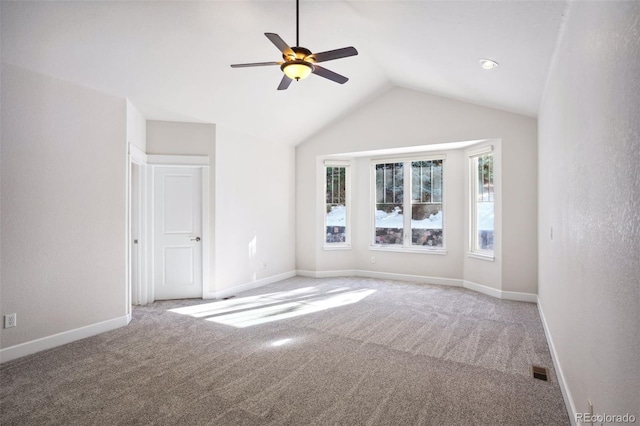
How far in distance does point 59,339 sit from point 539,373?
4515mm

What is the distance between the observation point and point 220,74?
173 inches

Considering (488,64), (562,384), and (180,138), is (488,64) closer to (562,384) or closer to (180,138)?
(562,384)

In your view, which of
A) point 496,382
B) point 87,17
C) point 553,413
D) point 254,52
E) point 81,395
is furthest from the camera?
point 254,52

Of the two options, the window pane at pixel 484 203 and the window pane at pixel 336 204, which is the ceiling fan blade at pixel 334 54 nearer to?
the window pane at pixel 484 203

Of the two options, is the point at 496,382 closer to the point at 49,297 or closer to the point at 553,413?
the point at 553,413

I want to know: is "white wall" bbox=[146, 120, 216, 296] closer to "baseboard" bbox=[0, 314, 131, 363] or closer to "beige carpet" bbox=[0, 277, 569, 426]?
"beige carpet" bbox=[0, 277, 569, 426]

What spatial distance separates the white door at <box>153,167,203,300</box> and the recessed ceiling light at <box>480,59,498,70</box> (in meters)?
4.05

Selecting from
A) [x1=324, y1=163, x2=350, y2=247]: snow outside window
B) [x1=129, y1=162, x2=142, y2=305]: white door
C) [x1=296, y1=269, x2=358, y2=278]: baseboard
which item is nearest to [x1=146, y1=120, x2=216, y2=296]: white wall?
[x1=129, y1=162, x2=142, y2=305]: white door

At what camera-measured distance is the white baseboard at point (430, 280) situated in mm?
5250

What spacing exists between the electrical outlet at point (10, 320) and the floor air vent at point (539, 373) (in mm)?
4616

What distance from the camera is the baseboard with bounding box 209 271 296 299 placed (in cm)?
543

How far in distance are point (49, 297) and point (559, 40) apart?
5259mm

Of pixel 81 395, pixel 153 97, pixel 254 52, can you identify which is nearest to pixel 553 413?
pixel 81 395

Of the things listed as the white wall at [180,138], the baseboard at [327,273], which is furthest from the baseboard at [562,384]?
the white wall at [180,138]
